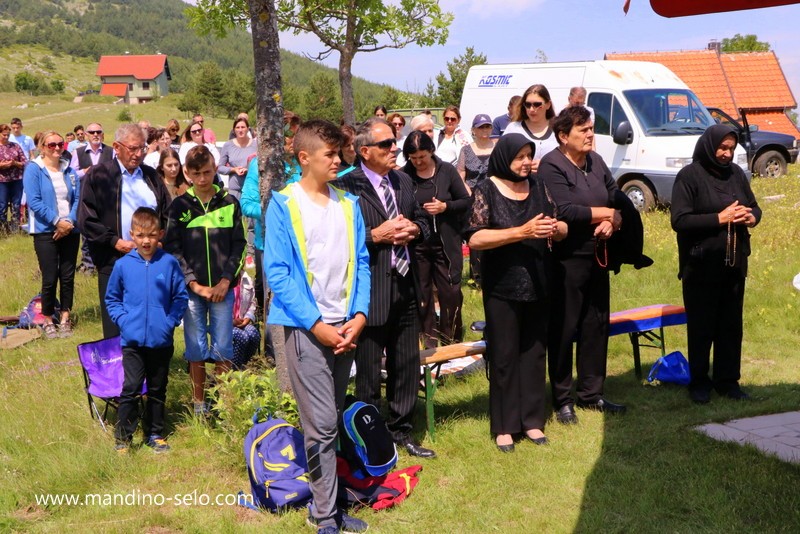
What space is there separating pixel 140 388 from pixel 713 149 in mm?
4492

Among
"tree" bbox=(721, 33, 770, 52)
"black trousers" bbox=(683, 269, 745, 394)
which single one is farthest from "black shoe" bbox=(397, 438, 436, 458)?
"tree" bbox=(721, 33, 770, 52)

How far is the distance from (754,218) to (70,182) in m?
7.43

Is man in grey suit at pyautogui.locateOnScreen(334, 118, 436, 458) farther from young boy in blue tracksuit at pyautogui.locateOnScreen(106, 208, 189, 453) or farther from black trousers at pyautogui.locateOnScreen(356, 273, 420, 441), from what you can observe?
young boy in blue tracksuit at pyautogui.locateOnScreen(106, 208, 189, 453)

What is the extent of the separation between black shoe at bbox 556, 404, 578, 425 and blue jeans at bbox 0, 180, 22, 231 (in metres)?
12.9

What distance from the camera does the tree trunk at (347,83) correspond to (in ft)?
63.1

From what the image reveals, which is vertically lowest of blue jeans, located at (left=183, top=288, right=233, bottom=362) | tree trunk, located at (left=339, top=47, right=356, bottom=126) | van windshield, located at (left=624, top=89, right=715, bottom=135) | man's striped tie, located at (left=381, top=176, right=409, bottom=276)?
blue jeans, located at (left=183, top=288, right=233, bottom=362)

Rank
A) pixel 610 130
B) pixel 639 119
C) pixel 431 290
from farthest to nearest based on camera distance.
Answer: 1. pixel 610 130
2. pixel 639 119
3. pixel 431 290

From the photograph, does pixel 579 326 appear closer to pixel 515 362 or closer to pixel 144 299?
pixel 515 362

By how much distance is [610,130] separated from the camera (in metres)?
15.0

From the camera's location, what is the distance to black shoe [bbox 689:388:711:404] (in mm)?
6215

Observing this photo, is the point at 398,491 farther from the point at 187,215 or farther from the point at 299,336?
the point at 187,215

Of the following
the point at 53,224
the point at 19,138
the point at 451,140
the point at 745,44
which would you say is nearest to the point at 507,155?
the point at 451,140

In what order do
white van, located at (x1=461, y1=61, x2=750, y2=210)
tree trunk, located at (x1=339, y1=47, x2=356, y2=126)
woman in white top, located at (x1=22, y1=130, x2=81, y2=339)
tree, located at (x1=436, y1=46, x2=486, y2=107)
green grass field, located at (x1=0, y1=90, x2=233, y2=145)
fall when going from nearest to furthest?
woman in white top, located at (x1=22, y1=130, x2=81, y2=339) < white van, located at (x1=461, y1=61, x2=750, y2=210) < tree trunk, located at (x1=339, y1=47, x2=356, y2=126) < tree, located at (x1=436, y1=46, x2=486, y2=107) < green grass field, located at (x1=0, y1=90, x2=233, y2=145)

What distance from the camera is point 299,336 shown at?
425 centimetres
